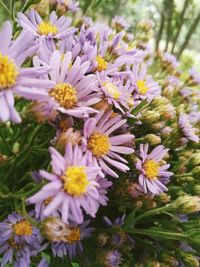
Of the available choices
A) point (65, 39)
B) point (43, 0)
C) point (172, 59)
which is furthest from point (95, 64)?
point (172, 59)

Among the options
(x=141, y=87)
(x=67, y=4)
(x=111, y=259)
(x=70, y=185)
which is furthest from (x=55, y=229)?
(x=67, y=4)

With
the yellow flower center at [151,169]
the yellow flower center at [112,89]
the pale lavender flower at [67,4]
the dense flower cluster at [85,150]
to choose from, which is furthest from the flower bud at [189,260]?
the pale lavender flower at [67,4]

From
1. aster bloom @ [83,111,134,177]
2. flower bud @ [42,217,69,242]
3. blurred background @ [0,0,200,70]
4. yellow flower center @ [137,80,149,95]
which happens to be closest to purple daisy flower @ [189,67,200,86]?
blurred background @ [0,0,200,70]

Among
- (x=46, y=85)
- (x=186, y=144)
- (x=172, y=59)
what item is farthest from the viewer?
(x=172, y=59)

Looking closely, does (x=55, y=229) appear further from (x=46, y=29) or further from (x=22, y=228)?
(x=46, y=29)

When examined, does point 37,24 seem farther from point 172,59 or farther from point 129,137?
Answer: point 172,59

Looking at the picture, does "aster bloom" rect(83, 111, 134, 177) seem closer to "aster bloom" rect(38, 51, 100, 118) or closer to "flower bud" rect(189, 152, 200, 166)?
"aster bloom" rect(38, 51, 100, 118)
